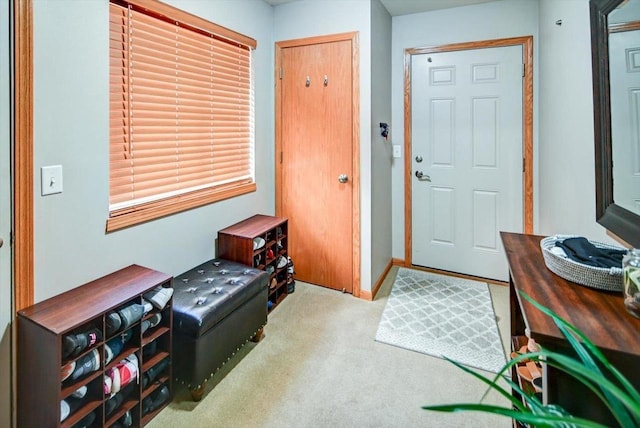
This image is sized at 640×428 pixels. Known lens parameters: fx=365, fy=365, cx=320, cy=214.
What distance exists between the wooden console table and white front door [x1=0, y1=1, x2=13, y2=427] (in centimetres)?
182

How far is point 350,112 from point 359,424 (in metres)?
2.13

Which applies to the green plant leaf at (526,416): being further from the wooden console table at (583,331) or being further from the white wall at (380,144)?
the white wall at (380,144)

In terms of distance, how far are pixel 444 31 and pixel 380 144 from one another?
1168 mm

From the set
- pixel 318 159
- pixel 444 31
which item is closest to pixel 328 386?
pixel 318 159

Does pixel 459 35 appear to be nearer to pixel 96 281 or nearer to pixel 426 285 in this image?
pixel 426 285

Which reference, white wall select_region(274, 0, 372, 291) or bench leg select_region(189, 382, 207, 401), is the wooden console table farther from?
white wall select_region(274, 0, 372, 291)

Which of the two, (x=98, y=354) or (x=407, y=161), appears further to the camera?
(x=407, y=161)

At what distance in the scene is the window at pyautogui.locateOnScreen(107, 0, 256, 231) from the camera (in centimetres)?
188

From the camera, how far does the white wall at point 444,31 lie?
2951 millimetres

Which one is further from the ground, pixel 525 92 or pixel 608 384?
pixel 525 92

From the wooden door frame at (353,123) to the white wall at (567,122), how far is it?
132 cm

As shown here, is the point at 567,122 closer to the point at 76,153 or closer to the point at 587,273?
the point at 587,273

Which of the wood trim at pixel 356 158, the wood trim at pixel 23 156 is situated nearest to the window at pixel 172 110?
the wood trim at pixel 23 156

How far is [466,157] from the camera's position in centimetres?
327
